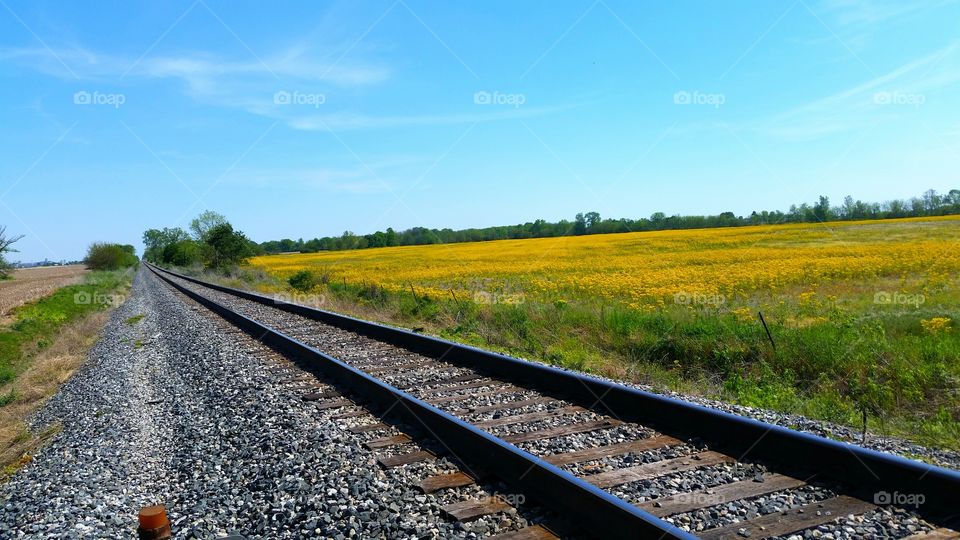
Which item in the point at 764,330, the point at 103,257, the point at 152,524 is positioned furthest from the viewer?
the point at 103,257

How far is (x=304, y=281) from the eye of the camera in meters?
27.3

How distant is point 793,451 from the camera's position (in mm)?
3855

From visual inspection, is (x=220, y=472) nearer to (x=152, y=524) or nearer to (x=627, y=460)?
(x=152, y=524)

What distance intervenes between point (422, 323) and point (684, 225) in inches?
2800

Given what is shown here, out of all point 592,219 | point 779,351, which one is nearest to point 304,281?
point 779,351

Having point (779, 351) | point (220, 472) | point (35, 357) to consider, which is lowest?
point (35, 357)

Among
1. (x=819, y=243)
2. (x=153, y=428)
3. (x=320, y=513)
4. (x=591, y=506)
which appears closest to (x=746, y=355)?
(x=591, y=506)

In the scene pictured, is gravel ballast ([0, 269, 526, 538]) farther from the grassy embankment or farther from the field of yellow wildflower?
the field of yellow wildflower

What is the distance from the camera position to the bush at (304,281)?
87.2ft

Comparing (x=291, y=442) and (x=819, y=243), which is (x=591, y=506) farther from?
(x=819, y=243)

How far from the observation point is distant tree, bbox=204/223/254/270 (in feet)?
178

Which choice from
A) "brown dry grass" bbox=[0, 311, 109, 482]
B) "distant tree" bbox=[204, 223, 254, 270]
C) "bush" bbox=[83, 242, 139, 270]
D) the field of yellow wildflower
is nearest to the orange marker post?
"brown dry grass" bbox=[0, 311, 109, 482]

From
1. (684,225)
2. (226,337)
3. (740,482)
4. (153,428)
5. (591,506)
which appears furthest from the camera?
(684,225)

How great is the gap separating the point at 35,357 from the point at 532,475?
16.6 meters
